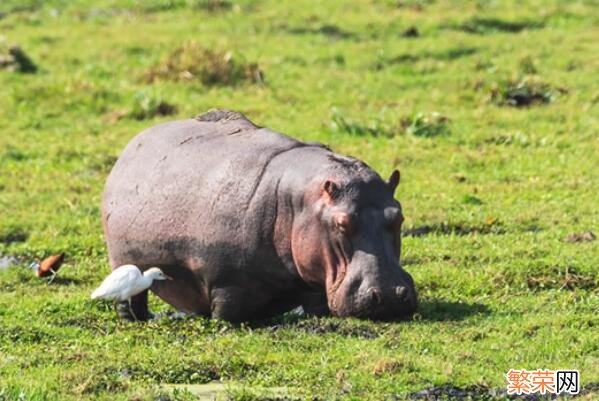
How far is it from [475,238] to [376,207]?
3.00 meters

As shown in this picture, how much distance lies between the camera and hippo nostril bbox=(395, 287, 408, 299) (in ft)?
29.6

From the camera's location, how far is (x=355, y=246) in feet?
29.8

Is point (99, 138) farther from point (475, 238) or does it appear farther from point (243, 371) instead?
point (243, 371)

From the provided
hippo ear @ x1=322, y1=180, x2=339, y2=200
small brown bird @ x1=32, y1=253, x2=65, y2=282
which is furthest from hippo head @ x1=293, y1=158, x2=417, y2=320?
small brown bird @ x1=32, y1=253, x2=65, y2=282

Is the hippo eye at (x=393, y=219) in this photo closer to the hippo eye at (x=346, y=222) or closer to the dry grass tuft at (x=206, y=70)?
the hippo eye at (x=346, y=222)

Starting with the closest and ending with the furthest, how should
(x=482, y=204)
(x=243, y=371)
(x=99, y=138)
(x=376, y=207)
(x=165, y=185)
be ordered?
(x=243, y=371)
(x=376, y=207)
(x=165, y=185)
(x=482, y=204)
(x=99, y=138)

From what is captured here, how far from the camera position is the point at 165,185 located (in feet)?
32.9

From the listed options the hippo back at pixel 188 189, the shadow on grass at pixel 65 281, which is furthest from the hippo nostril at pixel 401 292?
the shadow on grass at pixel 65 281

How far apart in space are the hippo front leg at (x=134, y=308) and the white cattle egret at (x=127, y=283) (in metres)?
0.19

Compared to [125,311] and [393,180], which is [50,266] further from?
[393,180]

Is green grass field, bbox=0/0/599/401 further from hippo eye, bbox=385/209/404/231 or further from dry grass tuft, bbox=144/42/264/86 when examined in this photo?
hippo eye, bbox=385/209/404/231

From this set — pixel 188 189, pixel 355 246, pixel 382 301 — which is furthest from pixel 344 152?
pixel 382 301

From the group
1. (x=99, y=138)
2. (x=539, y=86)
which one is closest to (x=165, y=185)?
(x=99, y=138)

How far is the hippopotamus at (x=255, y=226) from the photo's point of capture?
9102 millimetres
